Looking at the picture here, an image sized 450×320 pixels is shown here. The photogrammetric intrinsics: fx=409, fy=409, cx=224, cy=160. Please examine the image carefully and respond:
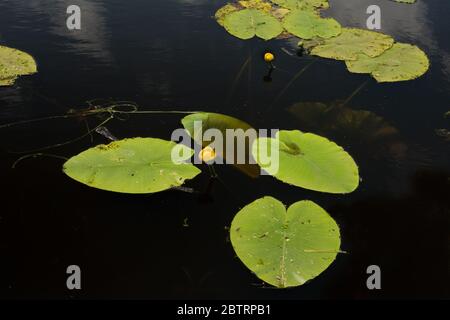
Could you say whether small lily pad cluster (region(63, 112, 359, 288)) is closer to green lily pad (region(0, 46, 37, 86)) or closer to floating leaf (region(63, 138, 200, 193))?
floating leaf (region(63, 138, 200, 193))

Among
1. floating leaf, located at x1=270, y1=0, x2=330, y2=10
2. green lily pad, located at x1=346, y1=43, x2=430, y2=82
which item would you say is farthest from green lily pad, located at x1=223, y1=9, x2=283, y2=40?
green lily pad, located at x1=346, y1=43, x2=430, y2=82

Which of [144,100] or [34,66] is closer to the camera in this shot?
[144,100]

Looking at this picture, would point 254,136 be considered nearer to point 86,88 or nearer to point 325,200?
point 325,200

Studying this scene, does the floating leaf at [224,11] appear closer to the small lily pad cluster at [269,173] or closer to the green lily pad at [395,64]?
the green lily pad at [395,64]

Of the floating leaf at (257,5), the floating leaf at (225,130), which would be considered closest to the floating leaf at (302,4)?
the floating leaf at (257,5)

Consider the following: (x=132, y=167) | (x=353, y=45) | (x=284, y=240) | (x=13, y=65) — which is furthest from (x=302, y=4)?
(x=284, y=240)

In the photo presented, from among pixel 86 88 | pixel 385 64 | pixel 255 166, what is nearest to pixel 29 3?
pixel 86 88
